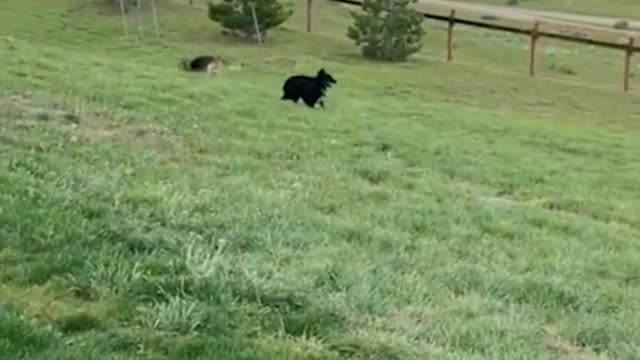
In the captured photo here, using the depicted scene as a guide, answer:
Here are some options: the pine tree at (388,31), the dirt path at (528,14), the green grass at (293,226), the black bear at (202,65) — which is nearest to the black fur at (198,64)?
the black bear at (202,65)

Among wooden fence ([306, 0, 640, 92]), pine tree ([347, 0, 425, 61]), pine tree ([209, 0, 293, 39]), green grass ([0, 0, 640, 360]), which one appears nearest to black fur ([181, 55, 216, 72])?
green grass ([0, 0, 640, 360])

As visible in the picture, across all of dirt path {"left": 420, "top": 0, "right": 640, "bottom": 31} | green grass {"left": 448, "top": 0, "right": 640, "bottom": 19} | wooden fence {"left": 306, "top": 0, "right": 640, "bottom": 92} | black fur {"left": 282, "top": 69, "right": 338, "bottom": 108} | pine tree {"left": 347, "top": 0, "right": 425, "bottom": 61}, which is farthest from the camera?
green grass {"left": 448, "top": 0, "right": 640, "bottom": 19}

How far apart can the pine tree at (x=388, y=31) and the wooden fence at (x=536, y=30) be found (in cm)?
102

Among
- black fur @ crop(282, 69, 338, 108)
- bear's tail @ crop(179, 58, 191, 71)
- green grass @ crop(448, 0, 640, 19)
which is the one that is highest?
black fur @ crop(282, 69, 338, 108)

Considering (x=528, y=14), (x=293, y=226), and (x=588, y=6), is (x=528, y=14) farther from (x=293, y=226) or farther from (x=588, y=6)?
(x=293, y=226)

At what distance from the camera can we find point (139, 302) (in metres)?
4.66

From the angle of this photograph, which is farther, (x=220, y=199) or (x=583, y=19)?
(x=583, y=19)

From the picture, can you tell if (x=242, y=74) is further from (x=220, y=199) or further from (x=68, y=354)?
(x=68, y=354)

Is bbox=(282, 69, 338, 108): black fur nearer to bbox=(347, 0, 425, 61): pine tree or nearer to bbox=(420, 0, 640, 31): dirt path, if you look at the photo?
bbox=(347, 0, 425, 61): pine tree

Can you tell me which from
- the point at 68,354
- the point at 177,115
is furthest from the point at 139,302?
the point at 177,115

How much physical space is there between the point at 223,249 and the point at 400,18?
22699 mm

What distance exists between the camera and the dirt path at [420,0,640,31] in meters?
42.4

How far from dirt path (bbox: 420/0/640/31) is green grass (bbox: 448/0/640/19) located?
137cm

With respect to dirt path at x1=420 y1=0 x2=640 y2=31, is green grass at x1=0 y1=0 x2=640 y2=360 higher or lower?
higher
